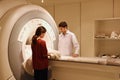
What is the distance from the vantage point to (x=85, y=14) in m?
4.97

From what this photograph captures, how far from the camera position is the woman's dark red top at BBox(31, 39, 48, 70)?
2465 millimetres

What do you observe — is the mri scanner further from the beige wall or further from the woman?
the beige wall

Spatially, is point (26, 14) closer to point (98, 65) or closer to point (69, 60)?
point (69, 60)

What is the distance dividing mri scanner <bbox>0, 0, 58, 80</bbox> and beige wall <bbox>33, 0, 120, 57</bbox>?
2193 millimetres

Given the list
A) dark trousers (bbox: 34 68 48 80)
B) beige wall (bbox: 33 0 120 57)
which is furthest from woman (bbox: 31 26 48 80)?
beige wall (bbox: 33 0 120 57)

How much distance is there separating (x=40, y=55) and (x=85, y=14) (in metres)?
2.76

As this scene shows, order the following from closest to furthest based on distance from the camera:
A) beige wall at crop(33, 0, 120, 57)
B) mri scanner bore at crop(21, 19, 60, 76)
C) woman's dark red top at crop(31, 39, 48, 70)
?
woman's dark red top at crop(31, 39, 48, 70), mri scanner bore at crop(21, 19, 60, 76), beige wall at crop(33, 0, 120, 57)

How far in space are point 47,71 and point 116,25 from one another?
8.39 feet

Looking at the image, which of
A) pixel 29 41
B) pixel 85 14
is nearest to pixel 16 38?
pixel 29 41

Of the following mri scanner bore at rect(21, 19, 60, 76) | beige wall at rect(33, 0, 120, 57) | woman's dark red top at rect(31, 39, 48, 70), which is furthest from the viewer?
beige wall at rect(33, 0, 120, 57)

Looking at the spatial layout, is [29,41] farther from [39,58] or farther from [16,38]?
[39,58]

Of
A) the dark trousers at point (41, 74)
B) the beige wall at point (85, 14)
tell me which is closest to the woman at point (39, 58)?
the dark trousers at point (41, 74)

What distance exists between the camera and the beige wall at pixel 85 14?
15.0ft

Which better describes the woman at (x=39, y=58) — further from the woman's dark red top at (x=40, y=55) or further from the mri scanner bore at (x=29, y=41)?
the mri scanner bore at (x=29, y=41)
